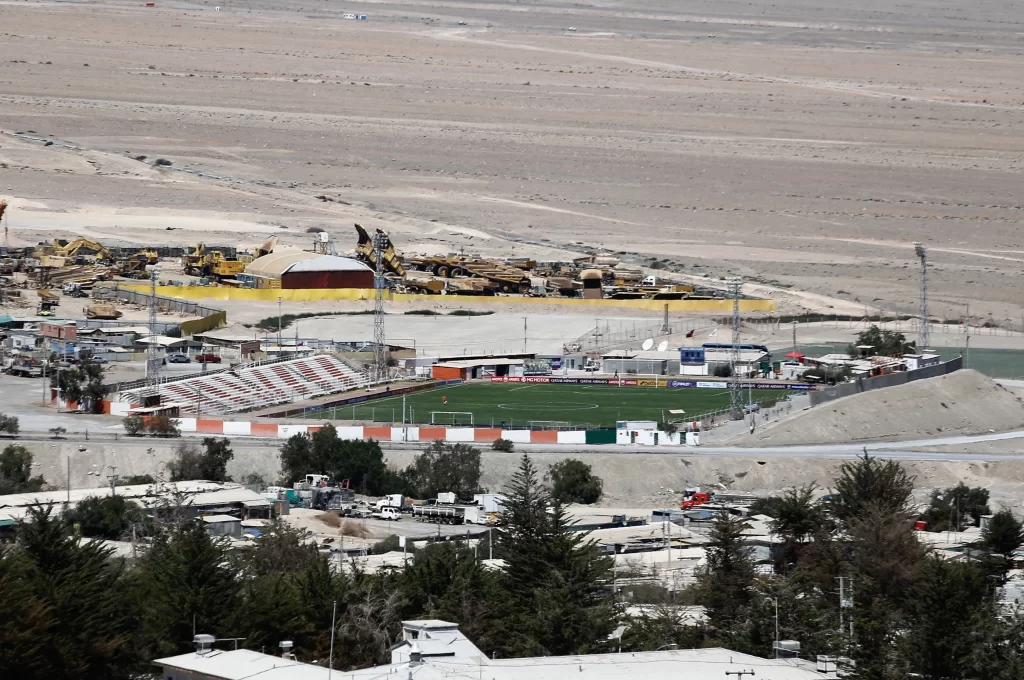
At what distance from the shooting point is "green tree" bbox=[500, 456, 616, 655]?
78.6 ft

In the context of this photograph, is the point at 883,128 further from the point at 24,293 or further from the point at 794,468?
the point at 794,468

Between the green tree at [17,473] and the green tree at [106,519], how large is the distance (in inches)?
152

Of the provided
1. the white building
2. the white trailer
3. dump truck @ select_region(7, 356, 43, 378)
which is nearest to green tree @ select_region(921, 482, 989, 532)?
the white trailer

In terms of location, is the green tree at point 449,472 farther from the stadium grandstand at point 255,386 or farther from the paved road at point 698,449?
the stadium grandstand at point 255,386

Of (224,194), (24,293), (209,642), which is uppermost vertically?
(224,194)

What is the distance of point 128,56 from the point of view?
161 metres

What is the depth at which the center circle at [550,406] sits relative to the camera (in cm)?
5381

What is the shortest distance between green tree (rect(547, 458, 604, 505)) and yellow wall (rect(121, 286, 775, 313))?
3011 cm

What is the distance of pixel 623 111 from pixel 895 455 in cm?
10349

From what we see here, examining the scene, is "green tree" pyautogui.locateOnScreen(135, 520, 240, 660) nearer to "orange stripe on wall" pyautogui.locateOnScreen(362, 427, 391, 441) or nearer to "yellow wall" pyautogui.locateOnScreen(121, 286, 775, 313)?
"orange stripe on wall" pyautogui.locateOnScreen(362, 427, 391, 441)

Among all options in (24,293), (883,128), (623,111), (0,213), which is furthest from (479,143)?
(24,293)

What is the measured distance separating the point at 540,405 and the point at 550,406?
1.25 feet

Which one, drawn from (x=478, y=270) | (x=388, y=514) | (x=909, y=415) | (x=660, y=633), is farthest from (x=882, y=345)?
(x=660, y=633)

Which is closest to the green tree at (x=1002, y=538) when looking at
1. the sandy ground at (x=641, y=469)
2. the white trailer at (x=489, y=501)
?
the sandy ground at (x=641, y=469)
